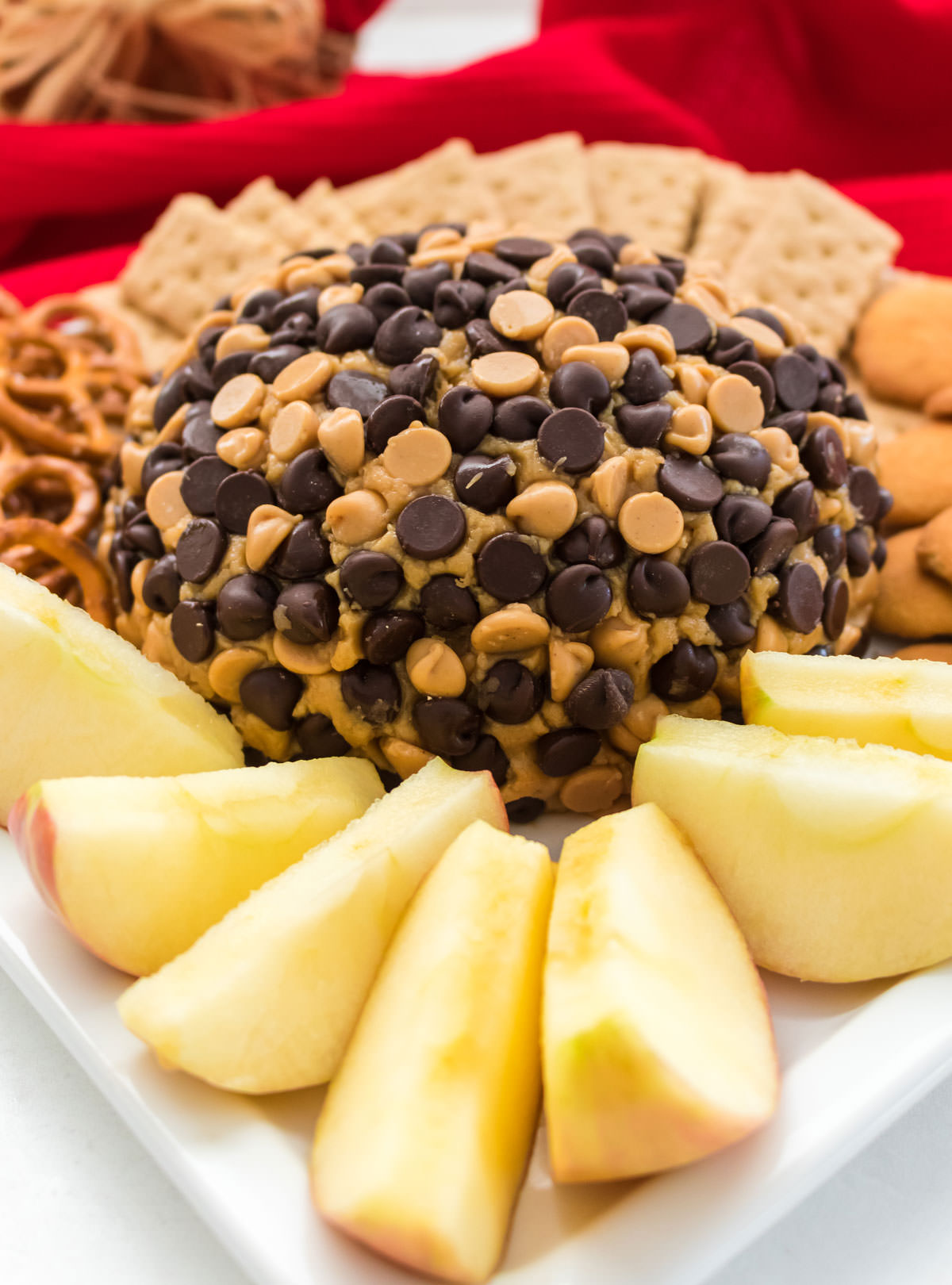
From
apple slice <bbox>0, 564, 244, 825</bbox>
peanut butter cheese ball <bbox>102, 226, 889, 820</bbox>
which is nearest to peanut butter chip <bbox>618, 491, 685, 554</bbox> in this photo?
peanut butter cheese ball <bbox>102, 226, 889, 820</bbox>

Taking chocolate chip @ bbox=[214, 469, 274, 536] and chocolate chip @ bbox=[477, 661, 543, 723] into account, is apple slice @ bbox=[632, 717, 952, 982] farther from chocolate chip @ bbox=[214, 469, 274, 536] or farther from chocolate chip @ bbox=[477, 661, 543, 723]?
chocolate chip @ bbox=[214, 469, 274, 536]

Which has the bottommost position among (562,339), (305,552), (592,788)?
(592,788)

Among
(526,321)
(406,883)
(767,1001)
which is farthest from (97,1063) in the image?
(526,321)

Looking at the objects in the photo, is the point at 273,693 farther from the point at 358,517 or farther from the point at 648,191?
the point at 648,191

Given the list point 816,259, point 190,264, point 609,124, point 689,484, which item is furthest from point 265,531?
point 609,124

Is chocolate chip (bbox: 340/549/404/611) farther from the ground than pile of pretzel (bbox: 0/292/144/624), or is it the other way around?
chocolate chip (bbox: 340/549/404/611)

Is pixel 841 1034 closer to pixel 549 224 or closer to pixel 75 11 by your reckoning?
pixel 549 224
